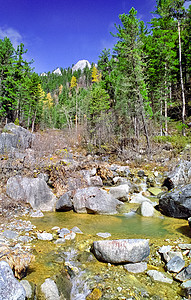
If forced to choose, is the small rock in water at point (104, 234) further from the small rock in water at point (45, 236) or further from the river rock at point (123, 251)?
the small rock in water at point (45, 236)

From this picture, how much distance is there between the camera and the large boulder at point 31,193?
762cm

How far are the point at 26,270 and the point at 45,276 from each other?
37 centimetres

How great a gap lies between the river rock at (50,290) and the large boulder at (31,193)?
4647 mm

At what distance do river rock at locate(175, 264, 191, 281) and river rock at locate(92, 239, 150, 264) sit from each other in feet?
2.48

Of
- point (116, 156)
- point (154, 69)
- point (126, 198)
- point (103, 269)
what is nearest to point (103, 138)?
point (116, 156)

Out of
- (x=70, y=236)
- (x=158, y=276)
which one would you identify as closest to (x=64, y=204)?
(x=70, y=236)

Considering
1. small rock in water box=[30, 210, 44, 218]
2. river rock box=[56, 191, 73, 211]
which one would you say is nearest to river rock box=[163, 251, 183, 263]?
river rock box=[56, 191, 73, 211]

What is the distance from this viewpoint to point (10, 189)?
7.66 metres

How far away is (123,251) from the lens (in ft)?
12.7

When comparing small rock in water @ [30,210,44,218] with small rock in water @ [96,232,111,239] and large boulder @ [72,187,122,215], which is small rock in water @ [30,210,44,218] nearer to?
large boulder @ [72,187,122,215]

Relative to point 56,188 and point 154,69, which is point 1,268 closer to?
point 56,188

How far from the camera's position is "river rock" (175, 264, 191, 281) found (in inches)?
131

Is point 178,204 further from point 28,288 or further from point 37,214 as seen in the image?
point 28,288

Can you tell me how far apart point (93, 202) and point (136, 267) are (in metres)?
3.81
